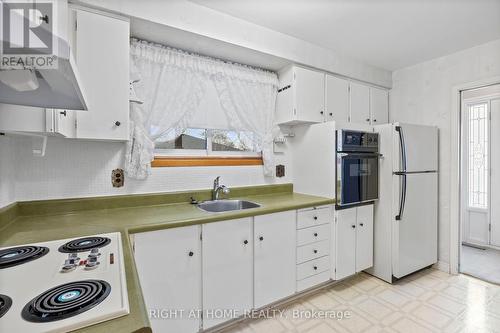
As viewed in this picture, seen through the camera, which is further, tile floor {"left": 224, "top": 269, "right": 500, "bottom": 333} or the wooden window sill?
the wooden window sill

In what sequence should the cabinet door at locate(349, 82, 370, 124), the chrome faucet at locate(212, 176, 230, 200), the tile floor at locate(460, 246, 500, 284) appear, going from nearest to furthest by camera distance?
the chrome faucet at locate(212, 176, 230, 200) < the tile floor at locate(460, 246, 500, 284) < the cabinet door at locate(349, 82, 370, 124)

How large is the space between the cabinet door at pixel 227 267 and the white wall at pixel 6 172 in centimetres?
113

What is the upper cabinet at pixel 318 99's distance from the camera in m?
2.44

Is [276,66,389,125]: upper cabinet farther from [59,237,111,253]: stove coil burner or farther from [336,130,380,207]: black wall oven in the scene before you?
[59,237,111,253]: stove coil burner

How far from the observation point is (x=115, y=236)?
1.20 m

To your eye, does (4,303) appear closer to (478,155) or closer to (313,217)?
(313,217)

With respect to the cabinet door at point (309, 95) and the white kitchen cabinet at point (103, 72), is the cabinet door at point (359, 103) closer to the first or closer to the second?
the cabinet door at point (309, 95)

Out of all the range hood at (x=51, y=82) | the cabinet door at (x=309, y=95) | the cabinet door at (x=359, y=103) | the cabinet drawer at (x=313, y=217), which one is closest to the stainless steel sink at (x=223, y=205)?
the cabinet drawer at (x=313, y=217)

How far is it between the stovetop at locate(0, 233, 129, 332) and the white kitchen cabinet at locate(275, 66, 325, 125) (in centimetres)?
194

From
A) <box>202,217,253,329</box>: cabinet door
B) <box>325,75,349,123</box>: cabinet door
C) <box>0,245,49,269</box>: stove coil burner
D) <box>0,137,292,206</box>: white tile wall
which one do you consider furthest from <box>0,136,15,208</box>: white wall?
<box>325,75,349,123</box>: cabinet door

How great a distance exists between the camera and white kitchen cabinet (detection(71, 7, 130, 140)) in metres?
1.51

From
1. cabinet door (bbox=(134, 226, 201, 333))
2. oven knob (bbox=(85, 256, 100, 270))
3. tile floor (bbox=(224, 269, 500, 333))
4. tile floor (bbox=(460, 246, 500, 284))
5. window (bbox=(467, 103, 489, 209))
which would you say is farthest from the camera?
window (bbox=(467, 103, 489, 209))

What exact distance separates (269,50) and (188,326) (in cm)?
227

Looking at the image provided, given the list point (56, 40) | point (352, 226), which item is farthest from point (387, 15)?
point (56, 40)
